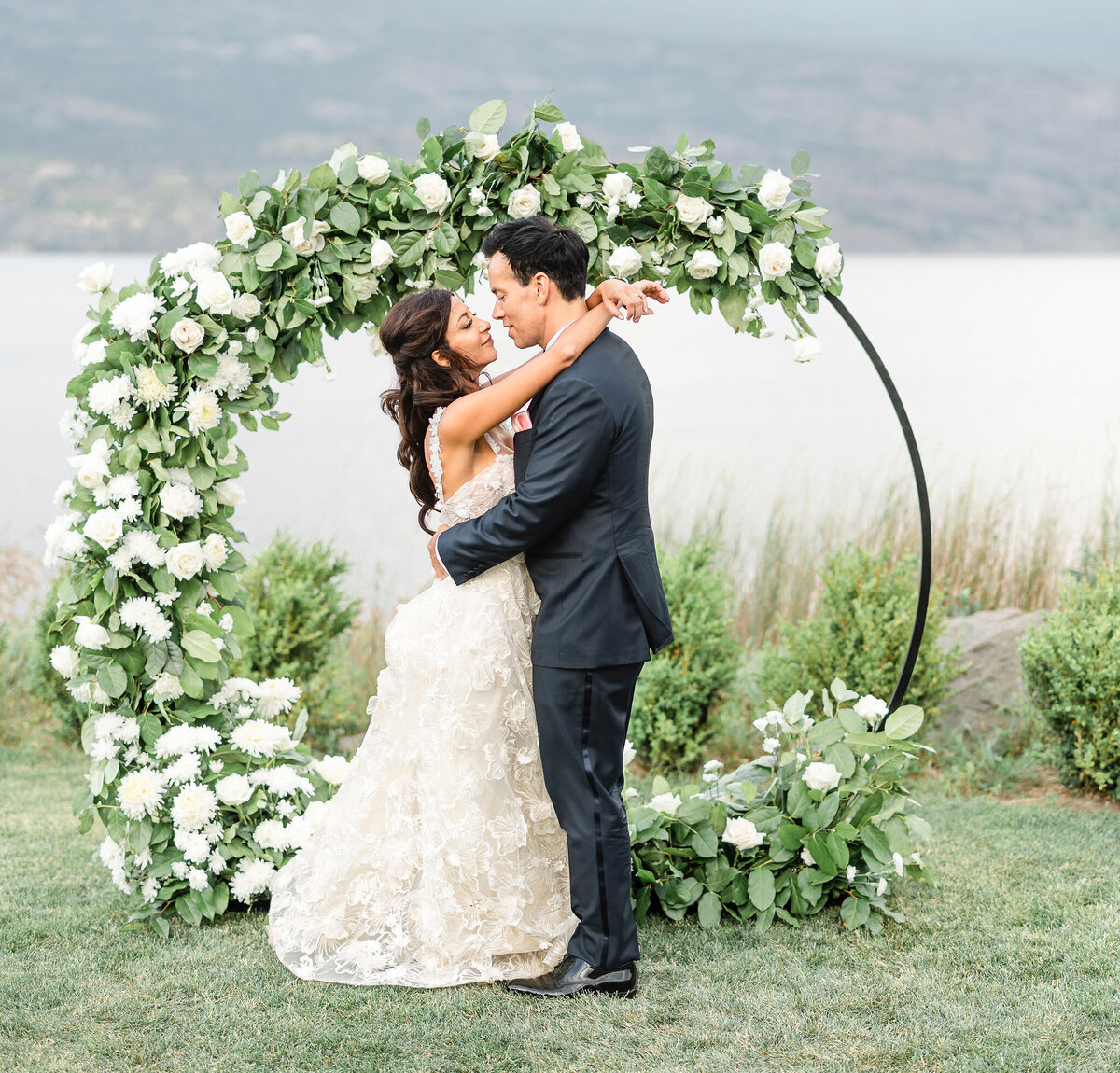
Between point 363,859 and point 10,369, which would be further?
point 10,369

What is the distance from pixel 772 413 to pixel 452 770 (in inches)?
481

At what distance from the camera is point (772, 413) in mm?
14945

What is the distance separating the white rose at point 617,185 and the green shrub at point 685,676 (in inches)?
95.2

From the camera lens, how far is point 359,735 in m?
6.58

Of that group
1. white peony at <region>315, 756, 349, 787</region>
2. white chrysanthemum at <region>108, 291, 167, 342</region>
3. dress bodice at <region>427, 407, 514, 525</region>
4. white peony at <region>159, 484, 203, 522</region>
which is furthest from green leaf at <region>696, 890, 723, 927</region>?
white chrysanthemum at <region>108, 291, 167, 342</region>

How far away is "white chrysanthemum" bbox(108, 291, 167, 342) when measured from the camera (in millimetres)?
3621

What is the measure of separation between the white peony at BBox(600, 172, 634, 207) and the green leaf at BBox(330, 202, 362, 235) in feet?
2.65

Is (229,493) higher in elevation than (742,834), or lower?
higher

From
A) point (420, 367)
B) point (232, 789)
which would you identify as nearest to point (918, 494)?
point (420, 367)

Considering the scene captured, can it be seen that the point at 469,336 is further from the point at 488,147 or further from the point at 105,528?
the point at 105,528

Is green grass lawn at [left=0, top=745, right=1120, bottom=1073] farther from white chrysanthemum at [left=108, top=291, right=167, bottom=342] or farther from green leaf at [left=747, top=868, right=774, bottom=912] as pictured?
white chrysanthemum at [left=108, top=291, right=167, bottom=342]

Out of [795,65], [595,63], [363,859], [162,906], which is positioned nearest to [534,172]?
[363,859]

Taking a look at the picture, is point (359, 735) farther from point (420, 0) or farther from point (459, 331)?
point (420, 0)

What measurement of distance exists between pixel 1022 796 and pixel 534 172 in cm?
368
